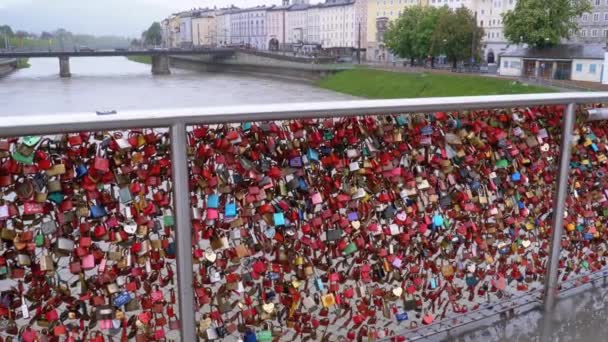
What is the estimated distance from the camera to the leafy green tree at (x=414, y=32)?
50375 mm

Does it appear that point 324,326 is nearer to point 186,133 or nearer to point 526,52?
point 186,133

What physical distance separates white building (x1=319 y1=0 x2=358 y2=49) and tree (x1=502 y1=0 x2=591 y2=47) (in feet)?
134

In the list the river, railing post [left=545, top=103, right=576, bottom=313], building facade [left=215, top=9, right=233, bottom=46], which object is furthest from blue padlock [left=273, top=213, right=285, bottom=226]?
building facade [left=215, top=9, right=233, bottom=46]

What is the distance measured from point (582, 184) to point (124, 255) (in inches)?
86.5

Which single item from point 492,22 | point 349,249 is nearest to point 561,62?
point 492,22

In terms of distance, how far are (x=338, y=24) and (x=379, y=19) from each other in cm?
1140

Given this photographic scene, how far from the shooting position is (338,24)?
8669 cm

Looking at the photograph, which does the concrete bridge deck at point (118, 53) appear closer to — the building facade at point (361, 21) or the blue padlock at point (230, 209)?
the building facade at point (361, 21)

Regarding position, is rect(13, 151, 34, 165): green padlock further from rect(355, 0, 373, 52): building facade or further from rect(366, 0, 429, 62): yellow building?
rect(355, 0, 373, 52): building facade

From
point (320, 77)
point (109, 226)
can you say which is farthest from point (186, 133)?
point (320, 77)

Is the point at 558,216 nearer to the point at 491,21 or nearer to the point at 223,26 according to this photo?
the point at 491,21

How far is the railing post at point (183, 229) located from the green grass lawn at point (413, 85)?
32.9 metres

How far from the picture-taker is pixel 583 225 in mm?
3105

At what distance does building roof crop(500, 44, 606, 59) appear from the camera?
129 ft
